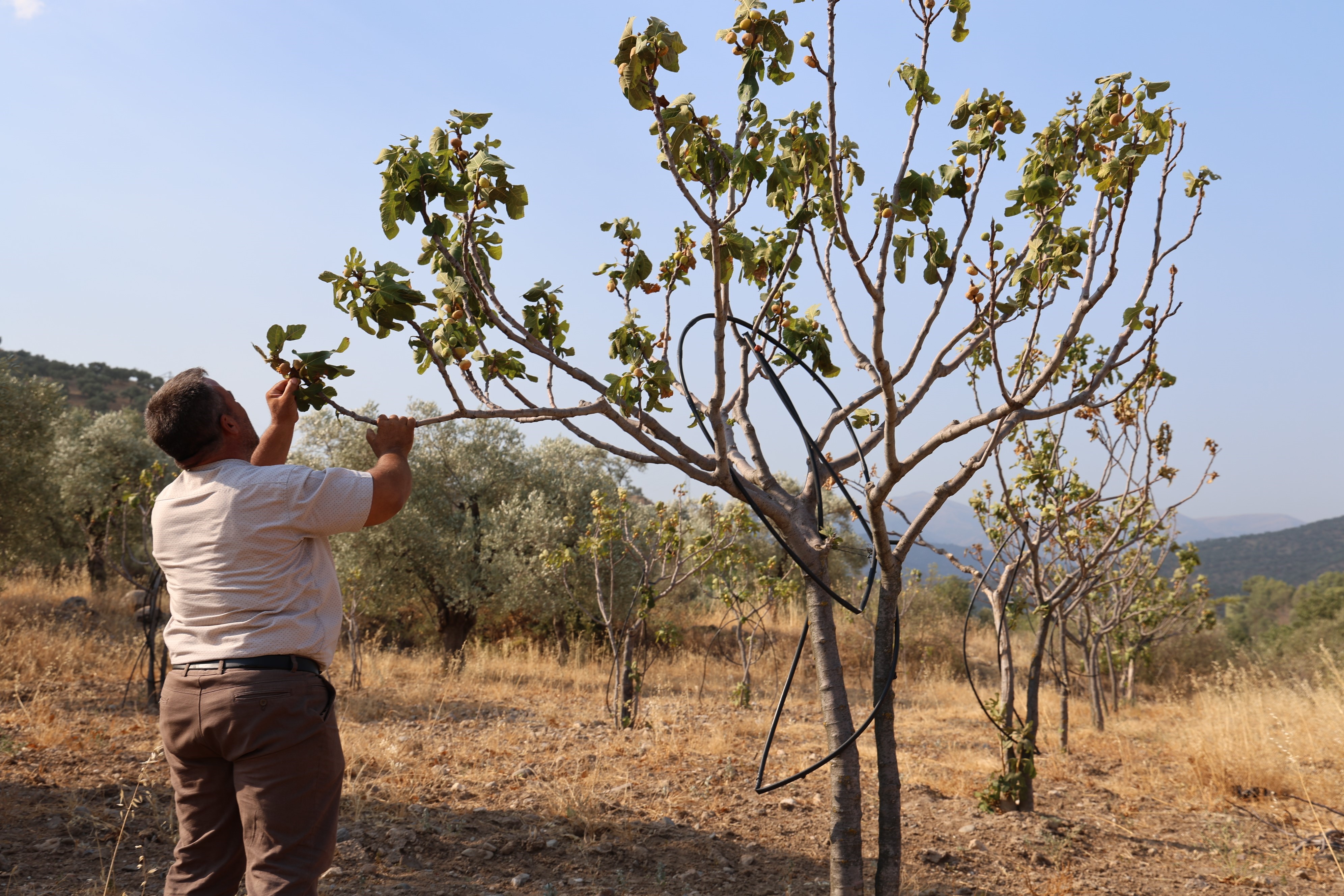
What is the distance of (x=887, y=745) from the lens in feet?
10.2

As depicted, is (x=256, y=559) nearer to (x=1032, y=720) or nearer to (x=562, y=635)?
(x=1032, y=720)

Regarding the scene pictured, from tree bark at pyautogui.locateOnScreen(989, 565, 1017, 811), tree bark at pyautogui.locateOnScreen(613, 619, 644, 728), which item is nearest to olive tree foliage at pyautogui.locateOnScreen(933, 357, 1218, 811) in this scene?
tree bark at pyautogui.locateOnScreen(989, 565, 1017, 811)

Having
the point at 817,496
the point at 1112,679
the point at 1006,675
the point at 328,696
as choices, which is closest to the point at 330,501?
the point at 328,696

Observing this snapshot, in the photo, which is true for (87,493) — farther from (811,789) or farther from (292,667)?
(292,667)

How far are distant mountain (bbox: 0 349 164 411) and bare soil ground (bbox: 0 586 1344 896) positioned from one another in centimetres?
2417

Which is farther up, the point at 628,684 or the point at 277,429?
the point at 277,429

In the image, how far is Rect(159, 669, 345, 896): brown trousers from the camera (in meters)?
2.02

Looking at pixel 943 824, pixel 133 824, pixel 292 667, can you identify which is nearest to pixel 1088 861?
pixel 943 824

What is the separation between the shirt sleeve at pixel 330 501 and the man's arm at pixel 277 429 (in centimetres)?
38

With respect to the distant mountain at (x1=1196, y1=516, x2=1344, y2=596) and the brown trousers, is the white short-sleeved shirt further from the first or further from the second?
A: the distant mountain at (x1=1196, y1=516, x2=1344, y2=596)

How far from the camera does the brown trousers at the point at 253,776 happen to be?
202cm

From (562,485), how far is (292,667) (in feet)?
42.6

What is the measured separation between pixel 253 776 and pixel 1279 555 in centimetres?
6944

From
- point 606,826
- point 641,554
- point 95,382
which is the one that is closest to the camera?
point 606,826
